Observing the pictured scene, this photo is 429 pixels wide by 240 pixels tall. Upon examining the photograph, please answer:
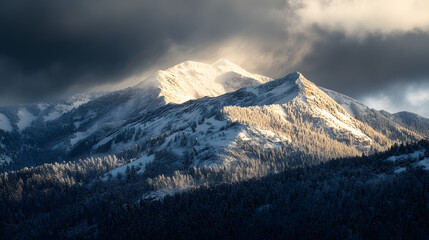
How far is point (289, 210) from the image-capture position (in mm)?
115500

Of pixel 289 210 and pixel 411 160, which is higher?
pixel 411 160

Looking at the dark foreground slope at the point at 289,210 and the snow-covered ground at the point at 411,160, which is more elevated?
the snow-covered ground at the point at 411,160

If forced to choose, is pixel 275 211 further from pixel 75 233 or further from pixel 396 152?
pixel 75 233

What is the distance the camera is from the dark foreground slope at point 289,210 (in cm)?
9400

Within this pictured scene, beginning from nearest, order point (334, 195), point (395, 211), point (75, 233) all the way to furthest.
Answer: point (395, 211), point (334, 195), point (75, 233)

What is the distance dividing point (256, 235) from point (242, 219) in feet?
47.0

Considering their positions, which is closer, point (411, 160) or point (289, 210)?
point (289, 210)

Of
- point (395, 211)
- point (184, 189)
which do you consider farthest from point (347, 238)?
point (184, 189)

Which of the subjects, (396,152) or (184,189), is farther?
(184,189)

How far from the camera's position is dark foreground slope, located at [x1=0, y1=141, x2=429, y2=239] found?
94.0m

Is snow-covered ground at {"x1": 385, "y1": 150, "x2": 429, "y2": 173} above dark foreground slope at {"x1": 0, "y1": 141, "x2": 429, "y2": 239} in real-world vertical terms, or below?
above

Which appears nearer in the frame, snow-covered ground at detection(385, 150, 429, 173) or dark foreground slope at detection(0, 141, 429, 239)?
dark foreground slope at detection(0, 141, 429, 239)

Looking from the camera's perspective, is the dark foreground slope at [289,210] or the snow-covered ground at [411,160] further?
the snow-covered ground at [411,160]

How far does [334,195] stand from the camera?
115m
